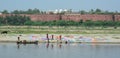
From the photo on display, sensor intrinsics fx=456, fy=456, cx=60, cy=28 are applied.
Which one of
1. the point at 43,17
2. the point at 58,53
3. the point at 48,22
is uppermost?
the point at 58,53

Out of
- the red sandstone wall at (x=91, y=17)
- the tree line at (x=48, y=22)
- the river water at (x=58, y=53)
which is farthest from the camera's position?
the red sandstone wall at (x=91, y=17)

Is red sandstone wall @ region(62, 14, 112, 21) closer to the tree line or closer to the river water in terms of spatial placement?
the tree line

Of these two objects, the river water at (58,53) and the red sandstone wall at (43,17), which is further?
the red sandstone wall at (43,17)

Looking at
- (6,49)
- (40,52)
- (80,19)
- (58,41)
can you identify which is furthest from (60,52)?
(80,19)

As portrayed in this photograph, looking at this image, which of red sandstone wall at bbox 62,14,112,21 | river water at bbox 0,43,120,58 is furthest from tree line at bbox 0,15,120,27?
river water at bbox 0,43,120,58

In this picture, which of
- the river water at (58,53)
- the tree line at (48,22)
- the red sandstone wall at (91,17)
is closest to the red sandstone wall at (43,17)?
the tree line at (48,22)

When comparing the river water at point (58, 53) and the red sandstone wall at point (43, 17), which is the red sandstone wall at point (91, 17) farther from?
the river water at point (58, 53)

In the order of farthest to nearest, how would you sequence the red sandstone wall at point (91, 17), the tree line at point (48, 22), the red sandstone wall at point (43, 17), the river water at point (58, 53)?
1. the red sandstone wall at point (43, 17)
2. the red sandstone wall at point (91, 17)
3. the tree line at point (48, 22)
4. the river water at point (58, 53)

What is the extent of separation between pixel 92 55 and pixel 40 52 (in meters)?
4.27

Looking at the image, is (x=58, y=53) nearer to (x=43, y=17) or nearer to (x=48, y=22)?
(x=48, y=22)

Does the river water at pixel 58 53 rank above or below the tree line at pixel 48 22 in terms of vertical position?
above

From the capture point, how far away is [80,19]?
4190 inches

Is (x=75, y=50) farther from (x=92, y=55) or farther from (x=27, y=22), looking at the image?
(x=27, y=22)

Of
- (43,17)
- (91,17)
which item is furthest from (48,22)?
(91,17)
